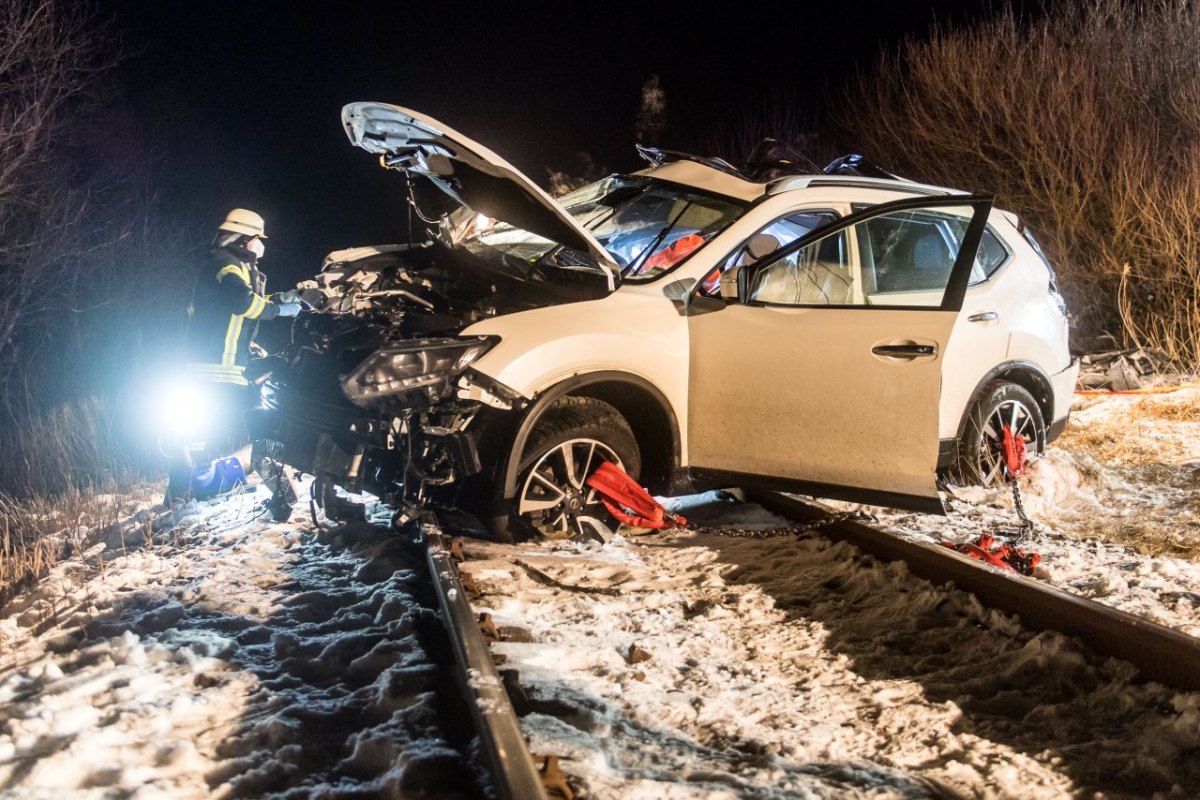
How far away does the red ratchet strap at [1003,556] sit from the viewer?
14.3ft

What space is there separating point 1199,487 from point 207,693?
625cm

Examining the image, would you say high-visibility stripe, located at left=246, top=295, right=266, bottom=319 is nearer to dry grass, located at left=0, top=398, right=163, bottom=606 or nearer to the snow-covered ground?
dry grass, located at left=0, top=398, right=163, bottom=606

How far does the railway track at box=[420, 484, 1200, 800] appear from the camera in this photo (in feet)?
7.74

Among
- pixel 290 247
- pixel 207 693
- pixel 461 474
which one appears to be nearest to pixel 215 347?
pixel 461 474

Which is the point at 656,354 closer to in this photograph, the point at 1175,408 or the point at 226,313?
the point at 226,313

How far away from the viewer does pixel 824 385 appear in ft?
15.6

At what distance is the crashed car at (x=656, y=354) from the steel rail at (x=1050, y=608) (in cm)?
36

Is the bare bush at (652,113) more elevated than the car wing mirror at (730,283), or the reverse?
the bare bush at (652,113)

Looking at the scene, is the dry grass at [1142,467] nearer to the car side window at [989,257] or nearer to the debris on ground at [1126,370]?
the debris on ground at [1126,370]

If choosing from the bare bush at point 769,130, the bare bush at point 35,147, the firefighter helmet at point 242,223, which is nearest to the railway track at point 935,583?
the firefighter helmet at point 242,223

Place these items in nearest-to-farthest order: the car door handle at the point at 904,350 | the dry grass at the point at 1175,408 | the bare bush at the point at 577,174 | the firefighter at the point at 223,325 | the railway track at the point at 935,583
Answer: the railway track at the point at 935,583 < the car door handle at the point at 904,350 < the firefighter at the point at 223,325 < the dry grass at the point at 1175,408 < the bare bush at the point at 577,174

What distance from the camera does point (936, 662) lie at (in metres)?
3.45

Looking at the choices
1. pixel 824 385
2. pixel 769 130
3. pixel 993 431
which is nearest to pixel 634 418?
pixel 824 385

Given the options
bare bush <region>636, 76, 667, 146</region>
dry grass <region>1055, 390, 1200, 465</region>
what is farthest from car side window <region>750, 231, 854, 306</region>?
bare bush <region>636, 76, 667, 146</region>
